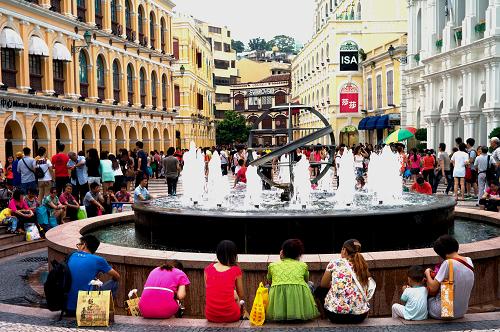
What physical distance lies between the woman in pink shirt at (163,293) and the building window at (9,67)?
67.3 feet

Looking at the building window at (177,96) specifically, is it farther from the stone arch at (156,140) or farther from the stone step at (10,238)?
the stone step at (10,238)

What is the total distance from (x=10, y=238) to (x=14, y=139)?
14.8 metres

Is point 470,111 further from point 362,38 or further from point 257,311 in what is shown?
point 362,38

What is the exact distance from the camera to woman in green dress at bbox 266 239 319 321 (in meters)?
6.22

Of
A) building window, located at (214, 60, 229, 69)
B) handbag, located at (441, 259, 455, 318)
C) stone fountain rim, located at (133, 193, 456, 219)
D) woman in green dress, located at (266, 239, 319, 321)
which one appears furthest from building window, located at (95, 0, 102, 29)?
building window, located at (214, 60, 229, 69)

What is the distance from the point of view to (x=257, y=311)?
626 centimetres

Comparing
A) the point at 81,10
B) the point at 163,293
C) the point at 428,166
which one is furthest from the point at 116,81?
the point at 163,293

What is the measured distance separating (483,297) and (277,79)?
86814mm

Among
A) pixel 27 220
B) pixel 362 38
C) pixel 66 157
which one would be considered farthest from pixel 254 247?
pixel 362 38

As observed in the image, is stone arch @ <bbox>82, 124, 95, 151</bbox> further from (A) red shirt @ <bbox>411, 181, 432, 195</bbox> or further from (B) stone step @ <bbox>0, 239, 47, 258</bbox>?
(A) red shirt @ <bbox>411, 181, 432, 195</bbox>

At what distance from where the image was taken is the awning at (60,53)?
93.4ft

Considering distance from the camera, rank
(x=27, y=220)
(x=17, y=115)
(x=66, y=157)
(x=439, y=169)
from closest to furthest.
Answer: (x=27, y=220) → (x=66, y=157) → (x=439, y=169) → (x=17, y=115)

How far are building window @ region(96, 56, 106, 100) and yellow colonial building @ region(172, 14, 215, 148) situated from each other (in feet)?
47.3

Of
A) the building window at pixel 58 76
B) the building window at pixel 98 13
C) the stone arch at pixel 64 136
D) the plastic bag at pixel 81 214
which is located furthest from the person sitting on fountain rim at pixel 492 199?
the building window at pixel 98 13
